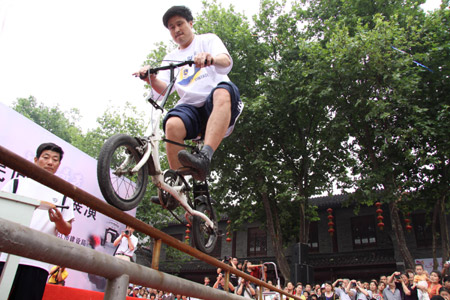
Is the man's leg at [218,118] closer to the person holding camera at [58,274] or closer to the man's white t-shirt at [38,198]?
the man's white t-shirt at [38,198]

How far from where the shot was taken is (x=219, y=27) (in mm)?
14195

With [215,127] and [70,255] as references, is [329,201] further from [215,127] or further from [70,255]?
[70,255]

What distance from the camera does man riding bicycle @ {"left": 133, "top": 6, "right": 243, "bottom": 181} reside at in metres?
2.71

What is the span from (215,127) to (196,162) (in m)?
0.38

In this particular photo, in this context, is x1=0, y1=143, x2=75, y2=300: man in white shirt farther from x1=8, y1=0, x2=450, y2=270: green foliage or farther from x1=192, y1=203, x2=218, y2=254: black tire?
x1=8, y1=0, x2=450, y2=270: green foliage

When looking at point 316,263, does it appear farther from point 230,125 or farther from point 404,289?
point 230,125

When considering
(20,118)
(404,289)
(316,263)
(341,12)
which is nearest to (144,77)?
(20,118)

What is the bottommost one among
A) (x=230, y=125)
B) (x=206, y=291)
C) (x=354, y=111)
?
(x=206, y=291)

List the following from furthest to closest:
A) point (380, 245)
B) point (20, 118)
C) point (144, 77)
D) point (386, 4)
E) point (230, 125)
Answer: point (380, 245), point (386, 4), point (20, 118), point (230, 125), point (144, 77)

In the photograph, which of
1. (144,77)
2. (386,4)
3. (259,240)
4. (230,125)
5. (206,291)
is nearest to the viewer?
(206,291)

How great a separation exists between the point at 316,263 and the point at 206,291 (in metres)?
19.0

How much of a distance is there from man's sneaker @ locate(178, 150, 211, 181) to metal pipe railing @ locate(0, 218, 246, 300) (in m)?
0.97

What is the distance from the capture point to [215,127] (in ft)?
8.89

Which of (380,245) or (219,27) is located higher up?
(219,27)
